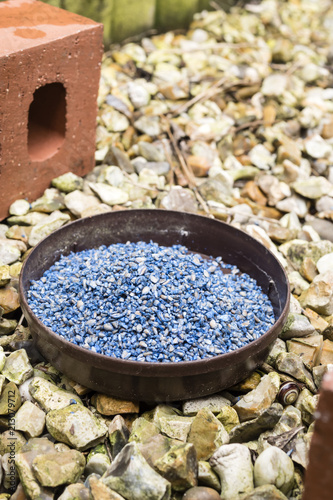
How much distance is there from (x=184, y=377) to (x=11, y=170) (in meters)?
1.55

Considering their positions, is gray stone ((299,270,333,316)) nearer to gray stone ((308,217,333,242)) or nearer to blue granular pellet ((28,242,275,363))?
blue granular pellet ((28,242,275,363))

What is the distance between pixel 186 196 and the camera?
3.30 m

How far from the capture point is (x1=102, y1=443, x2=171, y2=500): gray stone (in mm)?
1739

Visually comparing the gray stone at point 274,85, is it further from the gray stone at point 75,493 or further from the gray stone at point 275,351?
the gray stone at point 75,493

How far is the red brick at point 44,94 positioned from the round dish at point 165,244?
56cm

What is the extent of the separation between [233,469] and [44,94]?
2.36m

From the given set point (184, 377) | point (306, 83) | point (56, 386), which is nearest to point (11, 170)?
point (56, 386)

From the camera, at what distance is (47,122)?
3.29 m

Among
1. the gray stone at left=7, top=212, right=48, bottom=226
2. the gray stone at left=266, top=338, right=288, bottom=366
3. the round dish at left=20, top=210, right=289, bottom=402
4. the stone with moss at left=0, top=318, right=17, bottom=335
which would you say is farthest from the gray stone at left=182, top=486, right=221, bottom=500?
the gray stone at left=7, top=212, right=48, bottom=226

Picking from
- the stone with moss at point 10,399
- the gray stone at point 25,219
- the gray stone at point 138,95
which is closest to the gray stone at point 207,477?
the stone with moss at point 10,399

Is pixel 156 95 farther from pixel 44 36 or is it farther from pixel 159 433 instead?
→ pixel 159 433

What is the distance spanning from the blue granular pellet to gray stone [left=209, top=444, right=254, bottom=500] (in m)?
0.38

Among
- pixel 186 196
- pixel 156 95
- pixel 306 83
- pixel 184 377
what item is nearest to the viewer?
pixel 184 377

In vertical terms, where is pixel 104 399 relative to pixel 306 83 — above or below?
below
